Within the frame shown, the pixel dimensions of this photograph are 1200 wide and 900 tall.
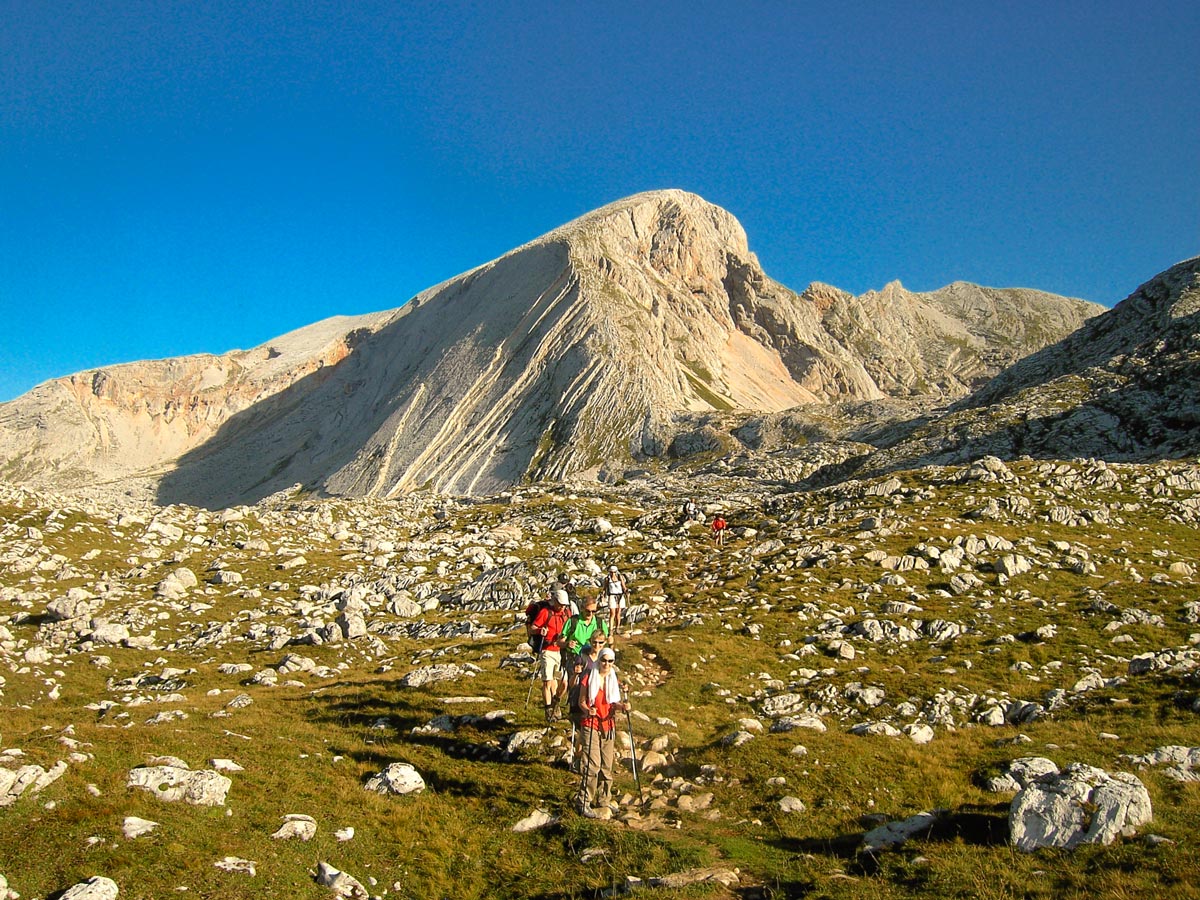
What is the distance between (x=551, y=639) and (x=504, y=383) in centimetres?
9945

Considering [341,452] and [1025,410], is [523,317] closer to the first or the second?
[341,452]

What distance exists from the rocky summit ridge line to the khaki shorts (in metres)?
77.7

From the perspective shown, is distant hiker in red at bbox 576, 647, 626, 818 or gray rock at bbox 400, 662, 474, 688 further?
gray rock at bbox 400, 662, 474, 688

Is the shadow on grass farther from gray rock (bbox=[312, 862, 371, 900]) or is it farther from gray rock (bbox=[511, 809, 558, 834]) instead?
gray rock (bbox=[312, 862, 371, 900])

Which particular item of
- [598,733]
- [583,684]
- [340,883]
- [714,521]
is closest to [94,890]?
[340,883]

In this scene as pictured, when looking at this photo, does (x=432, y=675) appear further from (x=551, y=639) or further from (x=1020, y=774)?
(x=1020, y=774)

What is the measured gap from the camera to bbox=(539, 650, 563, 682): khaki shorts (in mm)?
17016

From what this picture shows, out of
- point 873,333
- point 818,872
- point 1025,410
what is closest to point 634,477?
point 1025,410

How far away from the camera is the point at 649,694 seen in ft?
61.9

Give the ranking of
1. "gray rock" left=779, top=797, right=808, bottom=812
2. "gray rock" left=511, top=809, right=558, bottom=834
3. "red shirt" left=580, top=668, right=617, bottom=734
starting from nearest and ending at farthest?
"gray rock" left=511, top=809, right=558, bottom=834, "gray rock" left=779, top=797, right=808, bottom=812, "red shirt" left=580, top=668, right=617, bottom=734

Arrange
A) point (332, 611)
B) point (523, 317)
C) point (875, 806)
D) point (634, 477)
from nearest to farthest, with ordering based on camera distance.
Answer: point (875, 806)
point (332, 611)
point (634, 477)
point (523, 317)

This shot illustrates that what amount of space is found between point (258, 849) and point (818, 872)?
8.28m

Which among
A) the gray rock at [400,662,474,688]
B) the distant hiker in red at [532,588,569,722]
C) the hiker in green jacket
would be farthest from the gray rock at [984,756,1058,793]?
the gray rock at [400,662,474,688]

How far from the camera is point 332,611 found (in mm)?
30469
